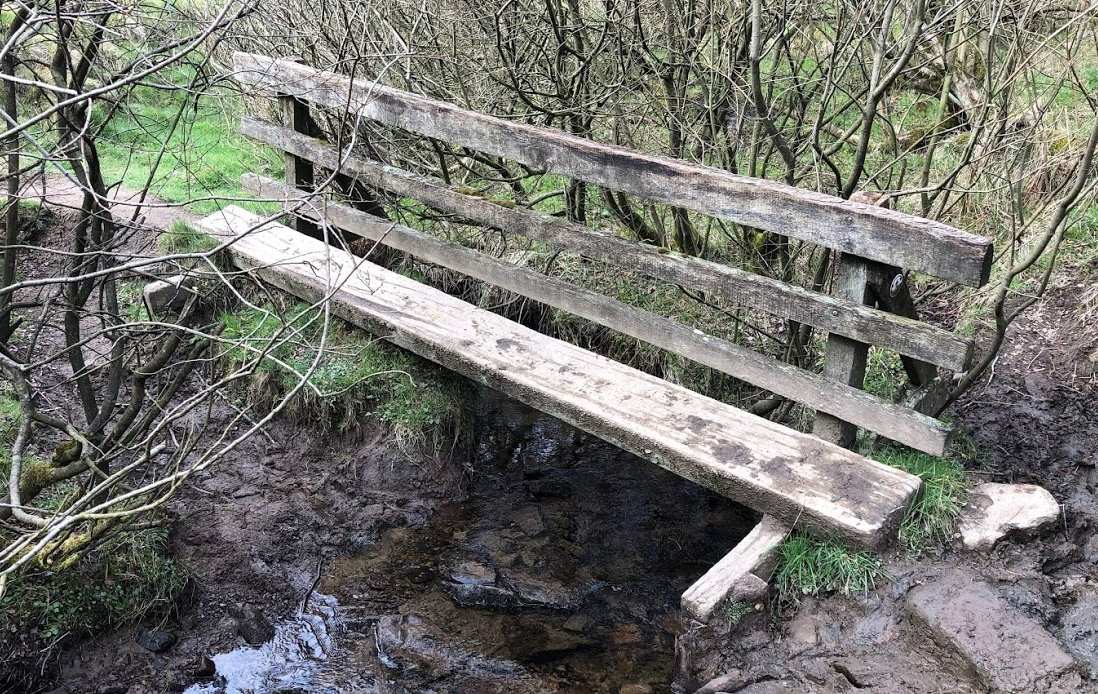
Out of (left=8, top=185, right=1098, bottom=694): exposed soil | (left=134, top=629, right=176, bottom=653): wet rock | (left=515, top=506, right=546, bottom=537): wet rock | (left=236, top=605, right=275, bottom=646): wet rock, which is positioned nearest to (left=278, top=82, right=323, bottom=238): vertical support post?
(left=8, top=185, right=1098, bottom=694): exposed soil

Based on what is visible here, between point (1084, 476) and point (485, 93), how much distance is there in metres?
3.94

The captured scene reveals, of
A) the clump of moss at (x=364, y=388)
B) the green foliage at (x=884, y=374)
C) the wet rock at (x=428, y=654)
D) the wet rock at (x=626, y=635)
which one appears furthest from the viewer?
the clump of moss at (x=364, y=388)

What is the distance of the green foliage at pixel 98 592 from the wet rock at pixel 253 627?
330 mm

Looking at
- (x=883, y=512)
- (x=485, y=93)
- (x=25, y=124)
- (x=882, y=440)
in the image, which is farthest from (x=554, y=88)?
(x=25, y=124)

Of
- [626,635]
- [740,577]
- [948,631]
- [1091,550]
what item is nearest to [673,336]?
[740,577]

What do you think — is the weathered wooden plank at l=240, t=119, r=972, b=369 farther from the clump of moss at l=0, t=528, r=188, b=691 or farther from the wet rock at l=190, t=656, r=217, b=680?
the wet rock at l=190, t=656, r=217, b=680

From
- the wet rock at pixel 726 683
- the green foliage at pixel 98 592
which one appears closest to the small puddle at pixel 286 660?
the green foliage at pixel 98 592

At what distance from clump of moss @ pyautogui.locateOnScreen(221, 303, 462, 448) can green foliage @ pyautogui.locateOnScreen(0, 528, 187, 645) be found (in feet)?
4.02

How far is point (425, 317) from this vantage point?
16.4ft

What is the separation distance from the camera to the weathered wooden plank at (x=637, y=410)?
347cm

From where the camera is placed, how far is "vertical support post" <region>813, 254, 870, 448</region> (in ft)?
11.9

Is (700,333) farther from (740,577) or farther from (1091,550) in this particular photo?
(1091,550)

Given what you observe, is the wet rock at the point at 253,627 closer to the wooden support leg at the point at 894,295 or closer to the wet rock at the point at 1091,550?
the wooden support leg at the point at 894,295

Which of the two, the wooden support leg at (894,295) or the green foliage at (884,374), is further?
the green foliage at (884,374)
